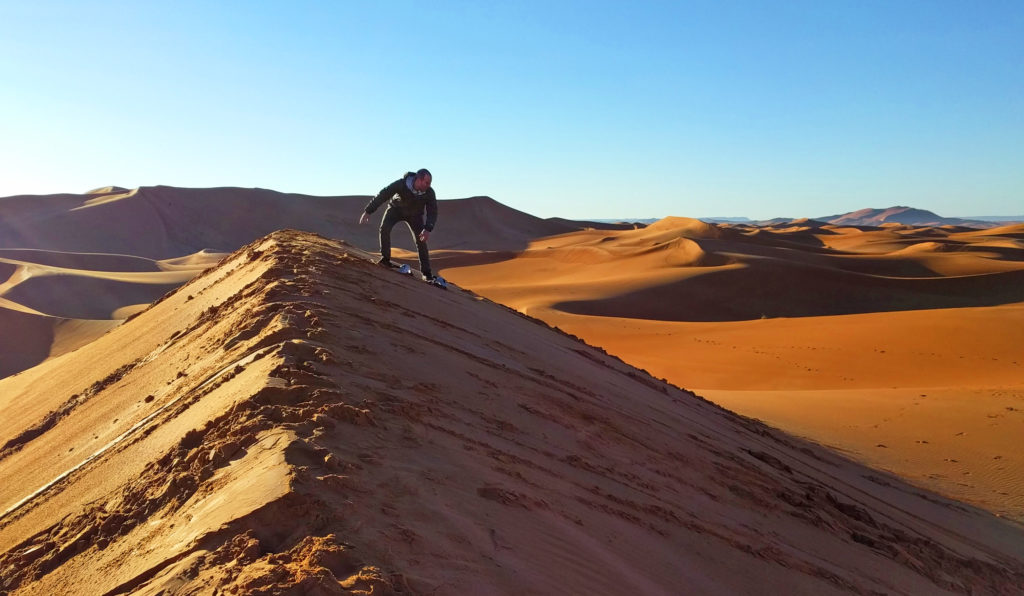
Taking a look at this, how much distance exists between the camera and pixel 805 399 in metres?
10.9

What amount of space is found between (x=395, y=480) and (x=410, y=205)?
507 cm

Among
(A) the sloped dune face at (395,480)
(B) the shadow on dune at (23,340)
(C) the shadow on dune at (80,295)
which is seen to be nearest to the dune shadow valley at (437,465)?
(A) the sloped dune face at (395,480)

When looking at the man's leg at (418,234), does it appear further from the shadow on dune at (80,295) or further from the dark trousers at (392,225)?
the shadow on dune at (80,295)

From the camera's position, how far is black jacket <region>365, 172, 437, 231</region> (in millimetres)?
7234

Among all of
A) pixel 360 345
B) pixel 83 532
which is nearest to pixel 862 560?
pixel 360 345

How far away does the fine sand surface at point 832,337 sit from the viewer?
28.5ft

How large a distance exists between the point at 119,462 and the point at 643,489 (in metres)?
2.54

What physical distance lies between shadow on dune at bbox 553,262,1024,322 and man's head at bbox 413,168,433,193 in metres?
15.4

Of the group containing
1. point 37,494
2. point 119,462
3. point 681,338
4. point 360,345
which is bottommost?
point 681,338

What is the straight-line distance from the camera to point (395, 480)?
2.62m

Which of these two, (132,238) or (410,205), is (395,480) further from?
(132,238)

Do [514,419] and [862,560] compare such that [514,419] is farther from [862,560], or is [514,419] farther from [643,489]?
[862,560]

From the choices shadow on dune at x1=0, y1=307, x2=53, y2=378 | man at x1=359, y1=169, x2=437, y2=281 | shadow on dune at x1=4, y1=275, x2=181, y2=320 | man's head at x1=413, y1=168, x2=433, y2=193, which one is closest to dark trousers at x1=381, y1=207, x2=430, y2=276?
man at x1=359, y1=169, x2=437, y2=281

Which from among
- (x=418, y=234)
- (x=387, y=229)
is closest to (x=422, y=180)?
(x=418, y=234)
